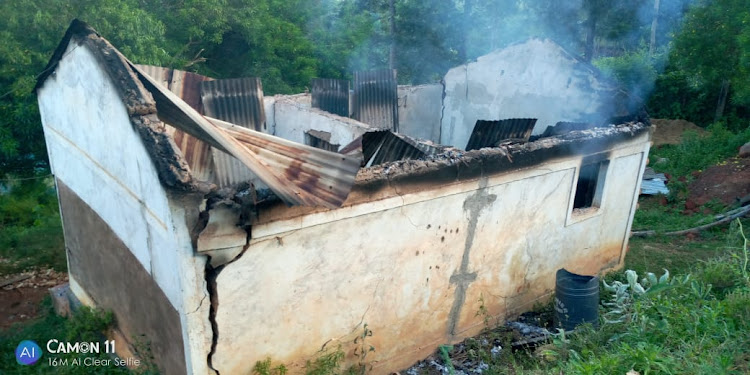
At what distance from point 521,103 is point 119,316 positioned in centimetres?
806

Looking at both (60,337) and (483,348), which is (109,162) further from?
(483,348)

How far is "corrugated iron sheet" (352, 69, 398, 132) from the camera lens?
1063cm

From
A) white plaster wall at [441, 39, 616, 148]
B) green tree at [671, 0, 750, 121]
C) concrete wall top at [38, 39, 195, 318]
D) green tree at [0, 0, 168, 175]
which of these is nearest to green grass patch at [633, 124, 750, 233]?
green tree at [671, 0, 750, 121]

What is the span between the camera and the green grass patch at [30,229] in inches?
394

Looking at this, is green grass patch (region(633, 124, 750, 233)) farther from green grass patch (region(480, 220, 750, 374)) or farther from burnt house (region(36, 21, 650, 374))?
green grass patch (region(480, 220, 750, 374))

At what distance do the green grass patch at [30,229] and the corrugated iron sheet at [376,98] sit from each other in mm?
6539

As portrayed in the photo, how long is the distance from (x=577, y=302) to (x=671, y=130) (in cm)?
1514

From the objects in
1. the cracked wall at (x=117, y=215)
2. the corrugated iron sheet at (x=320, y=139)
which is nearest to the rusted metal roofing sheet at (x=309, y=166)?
the cracked wall at (x=117, y=215)

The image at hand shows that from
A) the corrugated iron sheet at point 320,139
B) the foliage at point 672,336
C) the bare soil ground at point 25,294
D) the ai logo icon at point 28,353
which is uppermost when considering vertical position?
the corrugated iron sheet at point 320,139

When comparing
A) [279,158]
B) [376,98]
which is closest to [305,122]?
[376,98]

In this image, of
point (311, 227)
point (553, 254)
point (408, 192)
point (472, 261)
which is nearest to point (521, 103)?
point (553, 254)

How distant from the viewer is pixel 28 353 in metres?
7.04

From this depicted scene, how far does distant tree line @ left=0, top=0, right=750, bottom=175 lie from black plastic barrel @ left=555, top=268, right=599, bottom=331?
6.90 metres

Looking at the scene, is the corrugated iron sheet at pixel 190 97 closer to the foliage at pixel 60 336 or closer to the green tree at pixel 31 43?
the foliage at pixel 60 336
